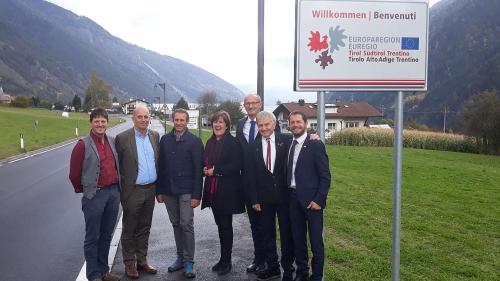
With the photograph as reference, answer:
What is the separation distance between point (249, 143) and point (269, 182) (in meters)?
0.63

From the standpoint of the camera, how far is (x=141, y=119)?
5082 mm

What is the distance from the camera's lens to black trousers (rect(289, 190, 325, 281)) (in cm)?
461

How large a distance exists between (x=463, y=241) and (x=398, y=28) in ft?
12.9

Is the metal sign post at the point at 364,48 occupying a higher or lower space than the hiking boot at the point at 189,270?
higher

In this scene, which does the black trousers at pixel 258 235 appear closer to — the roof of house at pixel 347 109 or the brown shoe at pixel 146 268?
the brown shoe at pixel 146 268

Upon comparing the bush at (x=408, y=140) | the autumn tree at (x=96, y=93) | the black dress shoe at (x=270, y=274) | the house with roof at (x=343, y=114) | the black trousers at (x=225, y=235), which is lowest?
the black dress shoe at (x=270, y=274)

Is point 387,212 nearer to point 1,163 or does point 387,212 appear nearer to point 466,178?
point 466,178

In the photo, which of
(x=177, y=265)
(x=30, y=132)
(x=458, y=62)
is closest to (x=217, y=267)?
(x=177, y=265)

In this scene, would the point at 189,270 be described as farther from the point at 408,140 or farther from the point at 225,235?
the point at 408,140

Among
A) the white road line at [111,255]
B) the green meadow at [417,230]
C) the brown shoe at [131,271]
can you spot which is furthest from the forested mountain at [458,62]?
the brown shoe at [131,271]

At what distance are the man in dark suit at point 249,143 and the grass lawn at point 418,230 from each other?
0.80 m

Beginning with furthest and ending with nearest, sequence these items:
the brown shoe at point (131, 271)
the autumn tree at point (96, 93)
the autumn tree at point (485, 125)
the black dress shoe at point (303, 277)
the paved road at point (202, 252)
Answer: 1. the autumn tree at point (96, 93)
2. the autumn tree at point (485, 125)
3. the paved road at point (202, 252)
4. the brown shoe at point (131, 271)
5. the black dress shoe at point (303, 277)

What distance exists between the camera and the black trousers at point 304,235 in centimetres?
461

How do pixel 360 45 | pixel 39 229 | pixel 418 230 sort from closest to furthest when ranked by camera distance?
1. pixel 360 45
2. pixel 418 230
3. pixel 39 229
